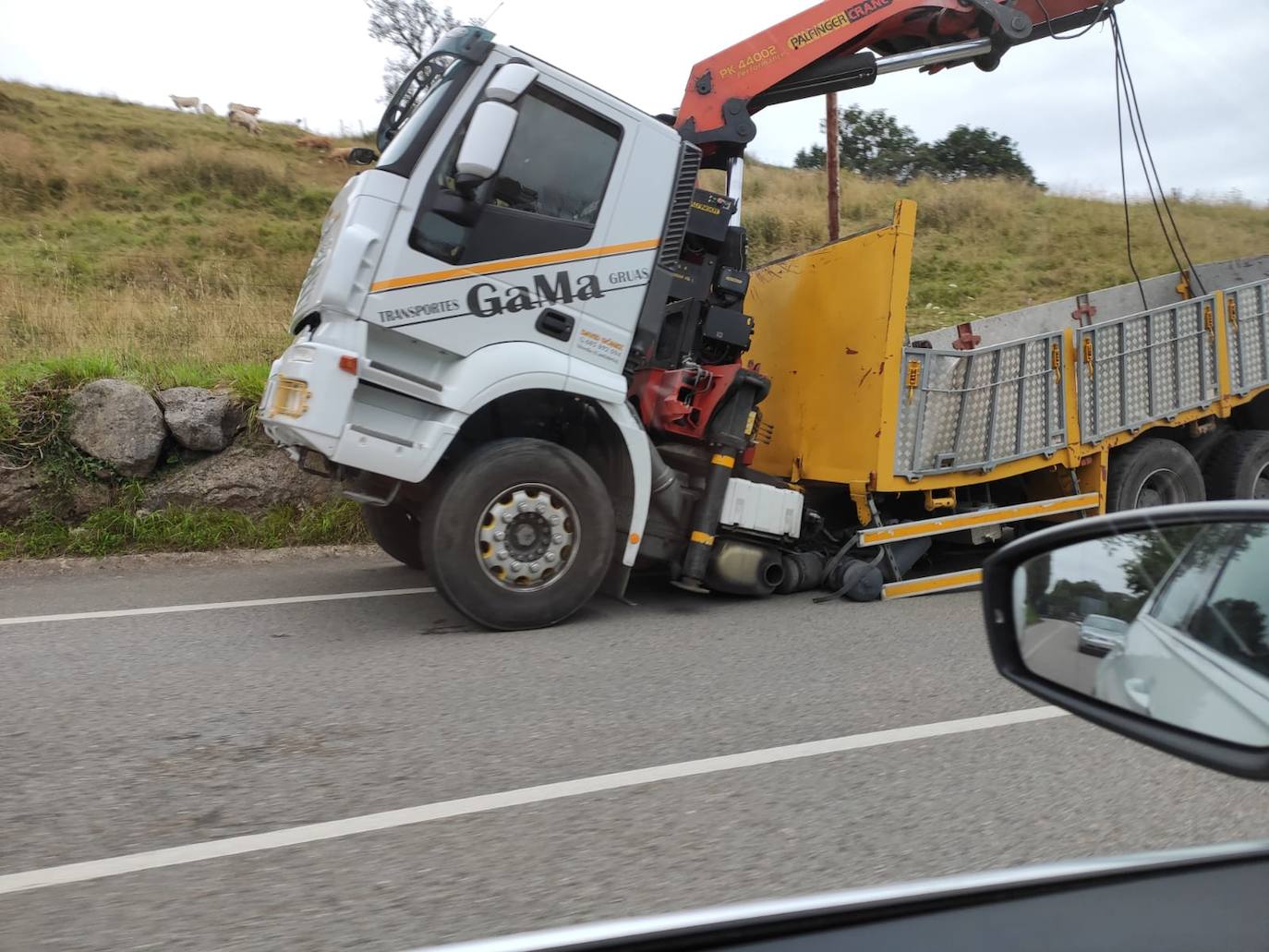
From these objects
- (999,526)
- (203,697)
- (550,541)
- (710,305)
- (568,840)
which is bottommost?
(203,697)

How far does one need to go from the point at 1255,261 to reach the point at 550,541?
698 cm

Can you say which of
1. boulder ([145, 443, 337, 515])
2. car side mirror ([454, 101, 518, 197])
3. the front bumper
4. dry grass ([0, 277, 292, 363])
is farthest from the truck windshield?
dry grass ([0, 277, 292, 363])

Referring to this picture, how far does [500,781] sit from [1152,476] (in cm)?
599

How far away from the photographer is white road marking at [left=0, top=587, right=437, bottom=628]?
5.66 metres

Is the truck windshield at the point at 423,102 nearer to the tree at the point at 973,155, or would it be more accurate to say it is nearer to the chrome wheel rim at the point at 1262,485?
the chrome wheel rim at the point at 1262,485

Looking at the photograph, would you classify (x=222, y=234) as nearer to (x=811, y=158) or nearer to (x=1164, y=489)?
(x=1164, y=489)

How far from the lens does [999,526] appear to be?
689 centimetres

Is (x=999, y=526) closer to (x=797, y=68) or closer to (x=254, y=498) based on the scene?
(x=797, y=68)

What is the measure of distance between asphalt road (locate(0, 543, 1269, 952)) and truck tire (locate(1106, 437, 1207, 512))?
2.52 meters

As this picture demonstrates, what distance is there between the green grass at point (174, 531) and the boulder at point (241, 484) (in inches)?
3.5

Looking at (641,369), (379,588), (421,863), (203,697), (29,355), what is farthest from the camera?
(29,355)

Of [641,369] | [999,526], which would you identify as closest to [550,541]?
[641,369]

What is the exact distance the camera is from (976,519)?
669 cm

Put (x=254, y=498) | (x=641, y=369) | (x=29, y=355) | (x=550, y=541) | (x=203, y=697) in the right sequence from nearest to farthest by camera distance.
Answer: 1. (x=203, y=697)
2. (x=550, y=541)
3. (x=641, y=369)
4. (x=254, y=498)
5. (x=29, y=355)
